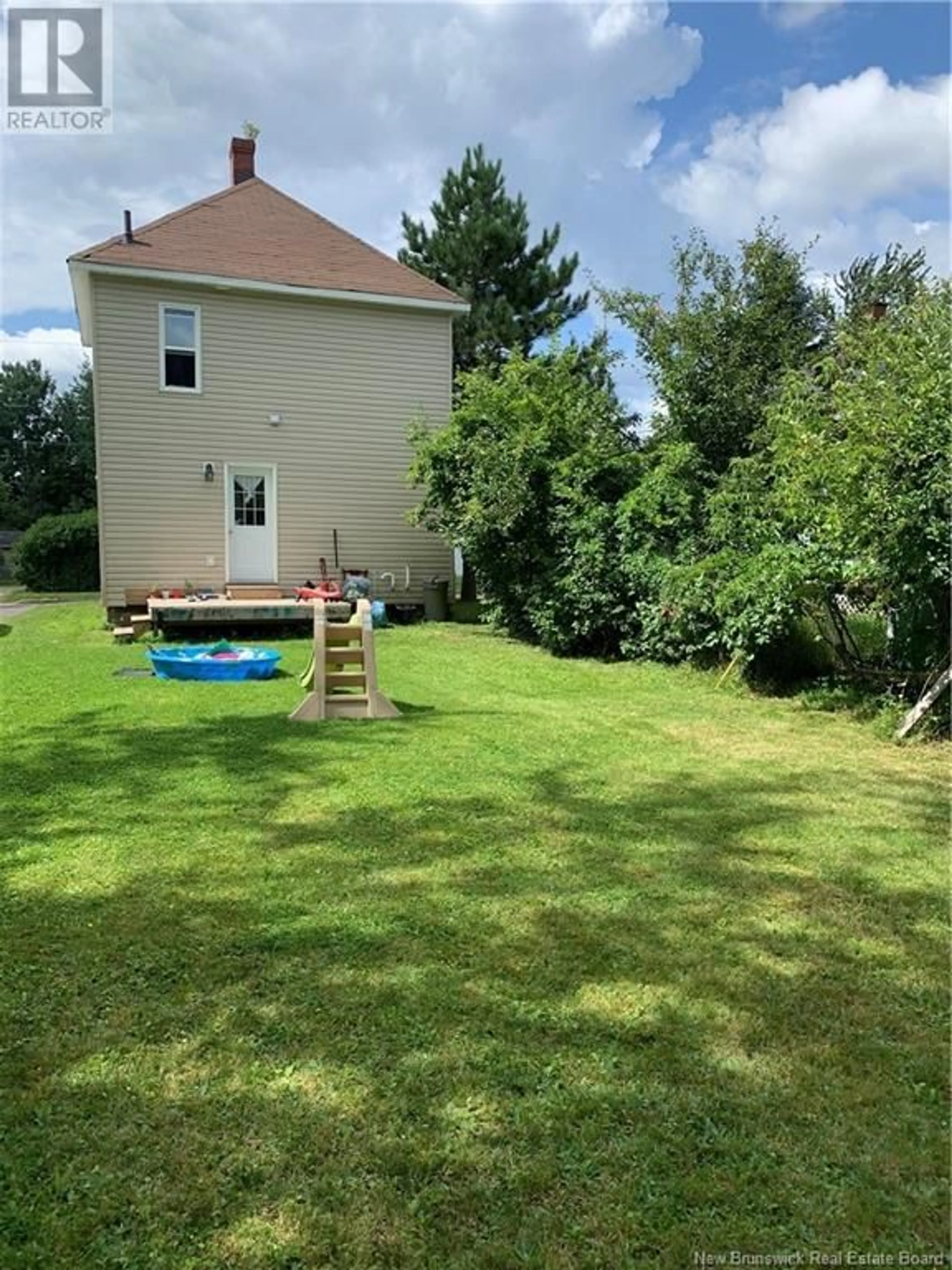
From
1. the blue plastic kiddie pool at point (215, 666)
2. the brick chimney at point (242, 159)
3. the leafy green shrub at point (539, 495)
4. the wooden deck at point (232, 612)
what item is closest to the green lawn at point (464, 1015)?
the blue plastic kiddie pool at point (215, 666)

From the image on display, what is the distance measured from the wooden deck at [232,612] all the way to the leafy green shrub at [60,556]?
14645 mm

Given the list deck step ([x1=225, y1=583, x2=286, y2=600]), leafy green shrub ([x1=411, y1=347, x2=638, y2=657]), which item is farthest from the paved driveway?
leafy green shrub ([x1=411, y1=347, x2=638, y2=657])

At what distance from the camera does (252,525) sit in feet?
46.9

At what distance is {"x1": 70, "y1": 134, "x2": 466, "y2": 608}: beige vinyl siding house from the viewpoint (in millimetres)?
13406

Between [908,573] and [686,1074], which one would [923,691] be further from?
[686,1074]

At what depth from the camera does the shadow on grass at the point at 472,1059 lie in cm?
174

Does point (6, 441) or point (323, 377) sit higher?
point (6, 441)

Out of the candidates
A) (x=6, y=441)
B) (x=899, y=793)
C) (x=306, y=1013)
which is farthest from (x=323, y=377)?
(x=6, y=441)

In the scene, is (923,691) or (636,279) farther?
(636,279)

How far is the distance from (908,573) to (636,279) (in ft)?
49.8

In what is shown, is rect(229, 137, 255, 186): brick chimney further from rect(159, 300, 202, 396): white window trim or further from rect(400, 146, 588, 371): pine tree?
rect(400, 146, 588, 371): pine tree

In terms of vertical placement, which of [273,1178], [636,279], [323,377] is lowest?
[273,1178]

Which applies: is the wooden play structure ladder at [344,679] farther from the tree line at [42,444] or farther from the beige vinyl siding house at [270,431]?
the tree line at [42,444]

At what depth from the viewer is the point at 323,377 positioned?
14500 mm
